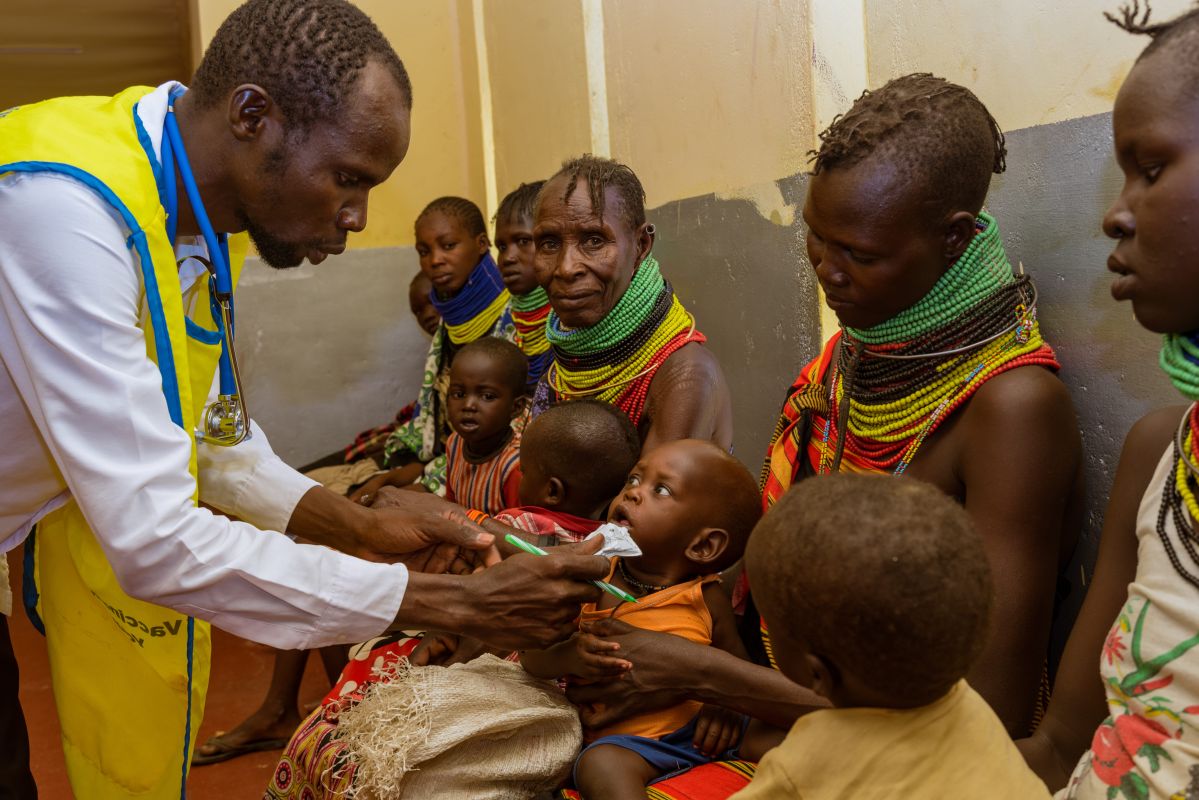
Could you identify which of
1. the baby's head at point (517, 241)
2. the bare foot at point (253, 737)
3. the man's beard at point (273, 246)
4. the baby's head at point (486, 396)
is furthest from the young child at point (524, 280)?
the man's beard at point (273, 246)

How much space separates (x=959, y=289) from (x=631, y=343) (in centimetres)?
128

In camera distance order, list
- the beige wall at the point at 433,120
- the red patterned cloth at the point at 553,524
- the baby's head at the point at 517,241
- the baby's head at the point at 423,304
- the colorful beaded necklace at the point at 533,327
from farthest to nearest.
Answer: the beige wall at the point at 433,120 < the baby's head at the point at 423,304 < the baby's head at the point at 517,241 < the colorful beaded necklace at the point at 533,327 < the red patterned cloth at the point at 553,524

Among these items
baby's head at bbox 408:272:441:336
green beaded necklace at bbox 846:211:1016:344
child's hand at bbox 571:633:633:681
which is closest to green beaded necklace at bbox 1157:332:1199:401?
green beaded necklace at bbox 846:211:1016:344

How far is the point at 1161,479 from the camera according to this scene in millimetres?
1700

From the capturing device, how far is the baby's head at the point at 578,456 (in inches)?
117

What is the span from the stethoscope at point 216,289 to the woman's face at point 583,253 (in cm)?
109

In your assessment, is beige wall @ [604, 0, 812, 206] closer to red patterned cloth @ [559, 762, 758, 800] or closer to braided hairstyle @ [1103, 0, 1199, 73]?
braided hairstyle @ [1103, 0, 1199, 73]

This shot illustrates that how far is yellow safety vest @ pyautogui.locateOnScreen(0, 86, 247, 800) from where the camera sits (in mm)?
2137

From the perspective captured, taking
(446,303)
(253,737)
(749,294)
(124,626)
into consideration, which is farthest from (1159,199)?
(446,303)

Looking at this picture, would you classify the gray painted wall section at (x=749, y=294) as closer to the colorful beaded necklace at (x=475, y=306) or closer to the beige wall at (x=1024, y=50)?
the beige wall at (x=1024, y=50)

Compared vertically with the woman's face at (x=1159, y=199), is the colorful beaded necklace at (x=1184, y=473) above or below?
below

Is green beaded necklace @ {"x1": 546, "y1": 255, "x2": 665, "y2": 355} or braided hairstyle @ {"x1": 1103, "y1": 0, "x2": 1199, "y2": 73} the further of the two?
green beaded necklace @ {"x1": 546, "y1": 255, "x2": 665, "y2": 355}

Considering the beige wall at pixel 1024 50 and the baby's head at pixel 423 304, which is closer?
the beige wall at pixel 1024 50

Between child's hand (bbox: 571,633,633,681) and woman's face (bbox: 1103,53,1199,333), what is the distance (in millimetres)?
1178
